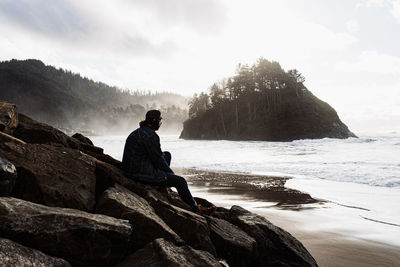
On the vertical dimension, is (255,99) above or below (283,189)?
above

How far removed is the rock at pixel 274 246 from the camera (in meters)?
4.76

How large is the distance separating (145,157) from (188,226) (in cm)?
157

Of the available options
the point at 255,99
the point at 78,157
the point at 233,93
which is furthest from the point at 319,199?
the point at 233,93

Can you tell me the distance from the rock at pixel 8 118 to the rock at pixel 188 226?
11.7 feet

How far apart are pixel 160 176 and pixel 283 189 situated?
25.5 feet

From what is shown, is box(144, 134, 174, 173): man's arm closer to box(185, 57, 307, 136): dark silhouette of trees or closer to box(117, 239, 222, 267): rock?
box(117, 239, 222, 267): rock

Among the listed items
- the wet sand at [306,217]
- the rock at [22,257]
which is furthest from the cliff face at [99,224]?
the wet sand at [306,217]

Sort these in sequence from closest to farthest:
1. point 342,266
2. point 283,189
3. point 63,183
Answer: point 63,183
point 342,266
point 283,189

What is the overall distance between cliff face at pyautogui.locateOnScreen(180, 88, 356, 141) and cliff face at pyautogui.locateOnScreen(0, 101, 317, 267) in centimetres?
6221

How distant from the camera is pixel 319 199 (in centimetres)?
980

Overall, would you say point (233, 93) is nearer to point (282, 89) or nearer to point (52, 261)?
point (282, 89)

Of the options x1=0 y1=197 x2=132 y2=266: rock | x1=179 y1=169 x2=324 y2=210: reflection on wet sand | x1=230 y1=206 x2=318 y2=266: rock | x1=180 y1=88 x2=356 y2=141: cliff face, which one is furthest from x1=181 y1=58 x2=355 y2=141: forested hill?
x1=0 y1=197 x2=132 y2=266: rock

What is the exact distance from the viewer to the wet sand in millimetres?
5145

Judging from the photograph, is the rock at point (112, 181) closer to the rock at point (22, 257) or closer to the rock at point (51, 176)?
the rock at point (51, 176)
